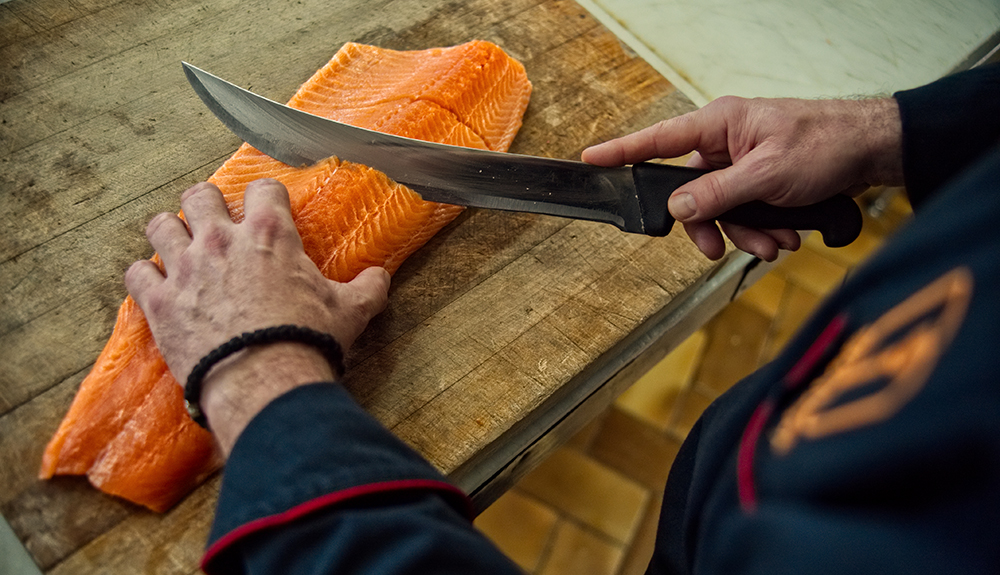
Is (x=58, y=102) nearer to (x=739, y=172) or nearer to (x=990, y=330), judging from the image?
(x=739, y=172)

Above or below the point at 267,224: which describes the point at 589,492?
below

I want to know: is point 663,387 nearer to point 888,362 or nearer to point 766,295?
point 766,295

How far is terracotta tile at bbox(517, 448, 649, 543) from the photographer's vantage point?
8.89 feet

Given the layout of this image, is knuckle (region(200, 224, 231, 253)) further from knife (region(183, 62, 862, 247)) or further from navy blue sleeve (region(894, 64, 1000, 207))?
navy blue sleeve (region(894, 64, 1000, 207))

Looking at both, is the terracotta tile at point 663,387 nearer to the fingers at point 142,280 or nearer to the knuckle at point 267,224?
the knuckle at point 267,224

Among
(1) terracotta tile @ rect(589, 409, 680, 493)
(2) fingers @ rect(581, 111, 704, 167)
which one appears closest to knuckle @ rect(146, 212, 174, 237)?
(2) fingers @ rect(581, 111, 704, 167)

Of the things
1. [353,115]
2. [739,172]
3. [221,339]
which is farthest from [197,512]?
[739,172]

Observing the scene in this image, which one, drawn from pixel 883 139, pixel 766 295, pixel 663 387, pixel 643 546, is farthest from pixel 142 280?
pixel 766 295

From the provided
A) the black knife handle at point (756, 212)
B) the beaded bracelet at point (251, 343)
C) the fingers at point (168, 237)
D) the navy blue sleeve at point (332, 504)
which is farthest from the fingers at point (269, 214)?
the black knife handle at point (756, 212)

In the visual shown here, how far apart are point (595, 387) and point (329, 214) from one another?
885mm

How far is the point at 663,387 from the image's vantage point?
3.07 metres

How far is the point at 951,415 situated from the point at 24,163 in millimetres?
2158

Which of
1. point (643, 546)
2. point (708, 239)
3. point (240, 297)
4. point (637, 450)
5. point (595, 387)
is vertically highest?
point (240, 297)

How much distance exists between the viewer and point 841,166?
1512 millimetres
